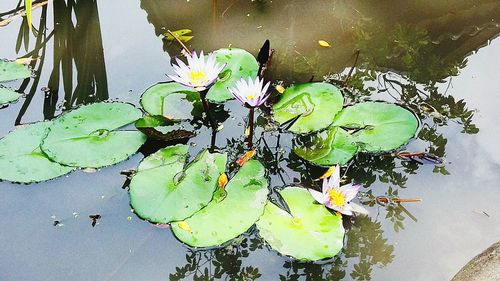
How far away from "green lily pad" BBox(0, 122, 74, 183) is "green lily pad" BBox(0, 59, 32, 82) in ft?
1.56

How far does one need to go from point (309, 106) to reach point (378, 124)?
0.30m

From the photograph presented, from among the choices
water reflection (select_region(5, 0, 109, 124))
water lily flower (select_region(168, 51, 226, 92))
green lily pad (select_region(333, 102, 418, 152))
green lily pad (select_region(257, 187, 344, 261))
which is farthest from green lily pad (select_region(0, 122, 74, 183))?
green lily pad (select_region(333, 102, 418, 152))

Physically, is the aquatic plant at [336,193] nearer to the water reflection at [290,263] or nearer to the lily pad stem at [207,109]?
the water reflection at [290,263]

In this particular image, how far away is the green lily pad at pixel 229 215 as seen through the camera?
180 cm

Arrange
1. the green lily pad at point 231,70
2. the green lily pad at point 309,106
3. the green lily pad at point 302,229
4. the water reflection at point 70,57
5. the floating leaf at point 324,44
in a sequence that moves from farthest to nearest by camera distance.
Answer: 1. the floating leaf at point 324,44
2. the water reflection at point 70,57
3. the green lily pad at point 231,70
4. the green lily pad at point 309,106
5. the green lily pad at point 302,229

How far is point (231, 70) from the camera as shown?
238cm

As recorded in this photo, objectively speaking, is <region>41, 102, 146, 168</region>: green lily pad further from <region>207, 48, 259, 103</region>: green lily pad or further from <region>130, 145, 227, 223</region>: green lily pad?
<region>207, 48, 259, 103</region>: green lily pad

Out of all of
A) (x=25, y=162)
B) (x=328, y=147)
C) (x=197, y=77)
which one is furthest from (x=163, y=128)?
(x=328, y=147)

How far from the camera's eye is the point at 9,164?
2.06m

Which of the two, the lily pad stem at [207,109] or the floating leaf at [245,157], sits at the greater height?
the lily pad stem at [207,109]

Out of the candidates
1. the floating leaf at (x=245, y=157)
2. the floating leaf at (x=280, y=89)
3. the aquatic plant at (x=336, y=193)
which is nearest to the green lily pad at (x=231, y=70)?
the floating leaf at (x=280, y=89)

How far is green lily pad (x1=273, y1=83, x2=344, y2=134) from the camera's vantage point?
7.20 feet

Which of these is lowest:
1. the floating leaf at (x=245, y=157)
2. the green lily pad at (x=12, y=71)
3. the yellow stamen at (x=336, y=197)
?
the yellow stamen at (x=336, y=197)

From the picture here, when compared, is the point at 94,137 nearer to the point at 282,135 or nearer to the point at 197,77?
the point at 197,77
